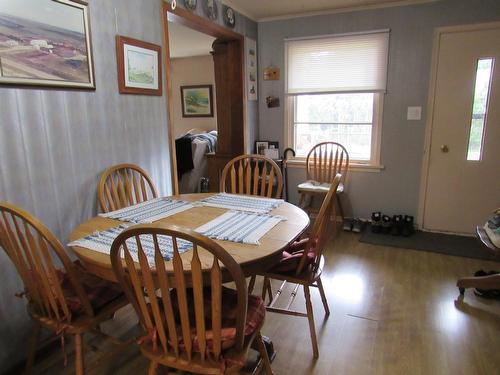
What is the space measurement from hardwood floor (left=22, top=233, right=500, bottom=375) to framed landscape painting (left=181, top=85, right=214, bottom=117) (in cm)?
436

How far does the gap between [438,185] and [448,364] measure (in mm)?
2152

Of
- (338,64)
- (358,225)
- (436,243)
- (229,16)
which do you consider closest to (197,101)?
(229,16)

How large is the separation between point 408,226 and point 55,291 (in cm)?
319

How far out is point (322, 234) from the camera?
1.63 metres

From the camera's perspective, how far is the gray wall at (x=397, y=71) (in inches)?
125

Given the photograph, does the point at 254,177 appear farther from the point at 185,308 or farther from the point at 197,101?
the point at 197,101

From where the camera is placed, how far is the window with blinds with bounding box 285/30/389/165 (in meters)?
3.47

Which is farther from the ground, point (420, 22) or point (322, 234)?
point (420, 22)

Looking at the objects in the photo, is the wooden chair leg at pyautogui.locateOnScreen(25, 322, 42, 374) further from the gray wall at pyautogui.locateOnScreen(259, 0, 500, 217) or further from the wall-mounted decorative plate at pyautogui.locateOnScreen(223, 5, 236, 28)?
the gray wall at pyautogui.locateOnScreen(259, 0, 500, 217)

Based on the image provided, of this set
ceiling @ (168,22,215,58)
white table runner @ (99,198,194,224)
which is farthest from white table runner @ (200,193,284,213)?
ceiling @ (168,22,215,58)

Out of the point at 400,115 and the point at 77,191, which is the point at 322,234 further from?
the point at 400,115

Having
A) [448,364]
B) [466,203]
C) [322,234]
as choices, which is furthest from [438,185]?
[322,234]

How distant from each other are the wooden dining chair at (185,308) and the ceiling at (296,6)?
9.38 ft

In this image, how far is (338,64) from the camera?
3.59 meters
